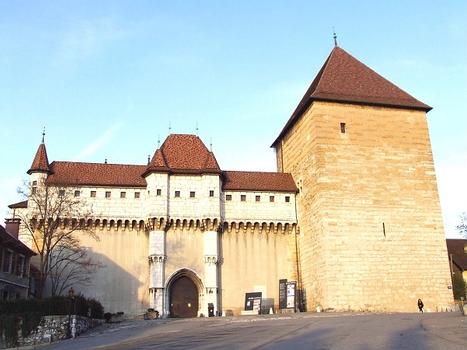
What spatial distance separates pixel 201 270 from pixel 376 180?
40.9 ft

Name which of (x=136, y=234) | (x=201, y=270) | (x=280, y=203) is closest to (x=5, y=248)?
(x=136, y=234)

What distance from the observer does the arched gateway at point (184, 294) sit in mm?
33844

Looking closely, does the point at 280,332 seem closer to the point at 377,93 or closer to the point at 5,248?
the point at 5,248

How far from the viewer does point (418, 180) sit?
3403 cm

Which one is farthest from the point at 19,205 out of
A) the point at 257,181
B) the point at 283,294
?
the point at 283,294

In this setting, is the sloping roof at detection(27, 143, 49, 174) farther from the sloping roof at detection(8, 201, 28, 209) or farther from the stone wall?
the stone wall

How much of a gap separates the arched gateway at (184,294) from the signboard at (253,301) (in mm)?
3262

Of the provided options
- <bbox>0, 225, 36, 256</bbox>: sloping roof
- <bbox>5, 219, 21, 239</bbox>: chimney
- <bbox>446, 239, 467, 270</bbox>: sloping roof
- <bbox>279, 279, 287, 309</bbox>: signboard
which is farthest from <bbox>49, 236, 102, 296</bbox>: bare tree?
<bbox>446, 239, 467, 270</bbox>: sloping roof

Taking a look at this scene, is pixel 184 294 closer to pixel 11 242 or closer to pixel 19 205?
pixel 11 242

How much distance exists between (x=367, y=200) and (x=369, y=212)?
2.53 feet

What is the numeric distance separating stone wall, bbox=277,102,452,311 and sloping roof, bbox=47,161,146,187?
11327 mm

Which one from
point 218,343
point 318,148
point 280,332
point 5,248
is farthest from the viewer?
point 318,148

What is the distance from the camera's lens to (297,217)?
119 feet

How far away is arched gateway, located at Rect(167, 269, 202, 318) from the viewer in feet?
111
